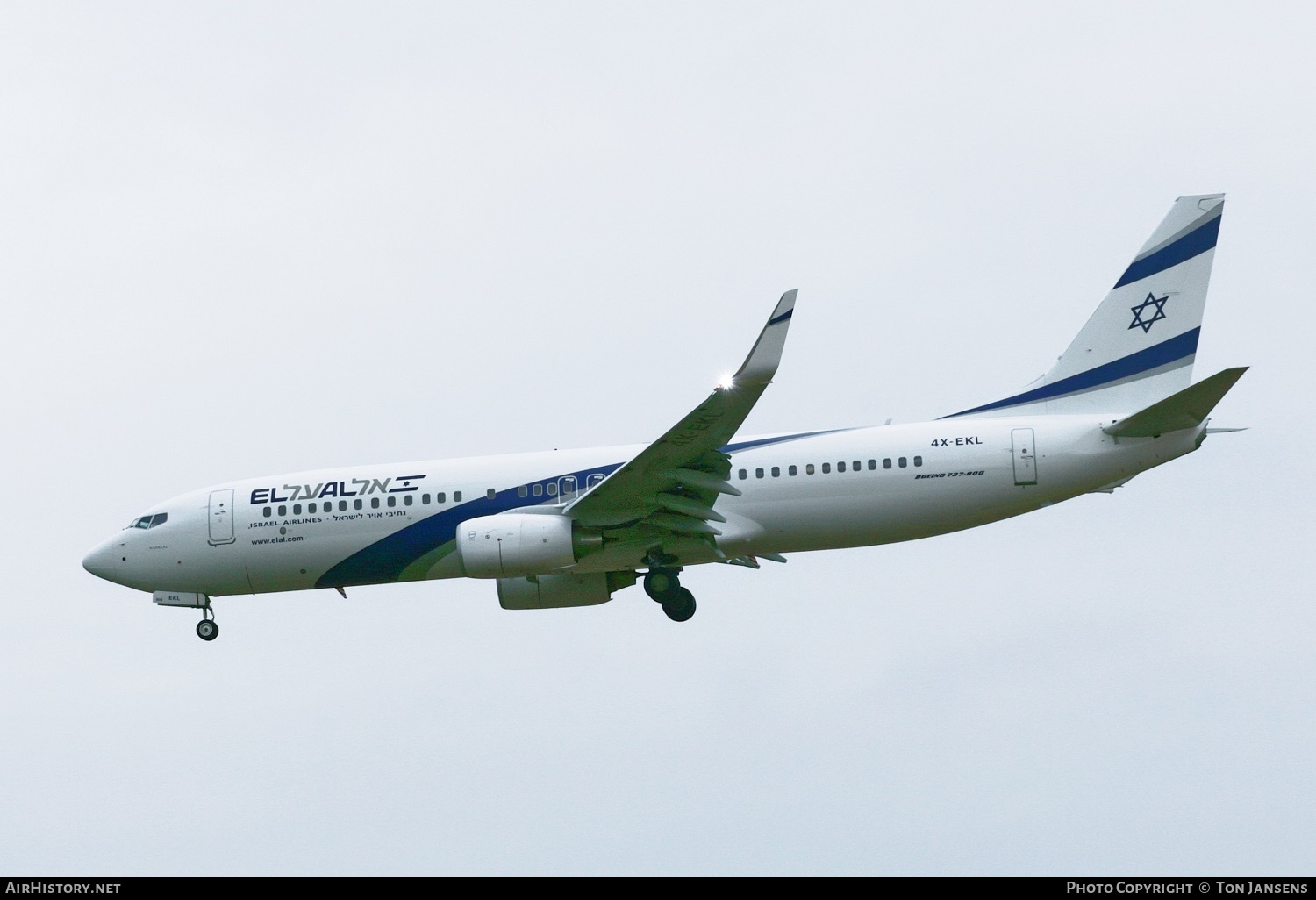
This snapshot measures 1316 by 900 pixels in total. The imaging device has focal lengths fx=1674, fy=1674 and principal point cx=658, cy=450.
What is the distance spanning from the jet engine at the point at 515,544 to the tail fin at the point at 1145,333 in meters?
7.61

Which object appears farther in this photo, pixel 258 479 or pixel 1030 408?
pixel 258 479

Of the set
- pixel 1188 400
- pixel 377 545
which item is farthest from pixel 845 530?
pixel 377 545

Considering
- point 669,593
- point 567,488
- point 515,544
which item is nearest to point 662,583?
point 669,593

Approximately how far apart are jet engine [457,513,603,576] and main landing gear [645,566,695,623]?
2094 millimetres

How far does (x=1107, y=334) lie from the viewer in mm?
31359

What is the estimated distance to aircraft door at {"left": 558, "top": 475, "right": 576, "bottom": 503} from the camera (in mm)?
30922

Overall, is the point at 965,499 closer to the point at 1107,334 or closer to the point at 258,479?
the point at 1107,334

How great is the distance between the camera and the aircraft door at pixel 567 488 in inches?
1217

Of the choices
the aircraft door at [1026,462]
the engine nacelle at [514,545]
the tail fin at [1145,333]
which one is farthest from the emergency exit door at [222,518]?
the aircraft door at [1026,462]

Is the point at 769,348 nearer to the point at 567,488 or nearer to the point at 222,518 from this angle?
the point at 567,488

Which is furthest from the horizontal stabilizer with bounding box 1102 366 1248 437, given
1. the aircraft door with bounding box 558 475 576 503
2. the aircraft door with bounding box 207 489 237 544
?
the aircraft door with bounding box 207 489 237 544

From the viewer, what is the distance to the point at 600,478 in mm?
30812

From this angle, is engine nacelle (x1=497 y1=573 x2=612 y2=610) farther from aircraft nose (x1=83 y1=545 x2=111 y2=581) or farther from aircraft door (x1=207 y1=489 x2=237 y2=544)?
aircraft nose (x1=83 y1=545 x2=111 y2=581)

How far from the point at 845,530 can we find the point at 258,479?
11.6 m
